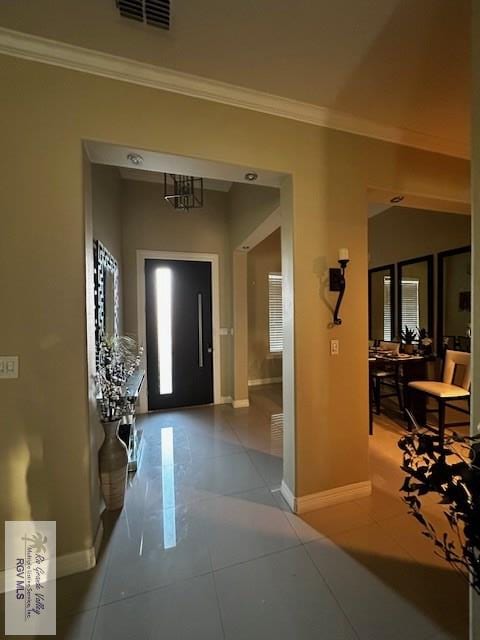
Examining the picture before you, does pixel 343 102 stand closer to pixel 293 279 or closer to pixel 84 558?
pixel 293 279

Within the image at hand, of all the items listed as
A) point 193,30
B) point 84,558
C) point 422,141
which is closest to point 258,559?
point 84,558

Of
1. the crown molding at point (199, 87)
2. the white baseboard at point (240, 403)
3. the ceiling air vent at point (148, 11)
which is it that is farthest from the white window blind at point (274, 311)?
the ceiling air vent at point (148, 11)

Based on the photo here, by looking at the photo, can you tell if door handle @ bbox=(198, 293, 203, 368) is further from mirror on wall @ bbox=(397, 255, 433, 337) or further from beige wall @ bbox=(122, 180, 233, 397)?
mirror on wall @ bbox=(397, 255, 433, 337)

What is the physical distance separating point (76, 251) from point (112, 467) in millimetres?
1506

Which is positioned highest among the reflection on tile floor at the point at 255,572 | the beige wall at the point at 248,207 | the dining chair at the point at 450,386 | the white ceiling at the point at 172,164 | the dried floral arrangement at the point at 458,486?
the beige wall at the point at 248,207

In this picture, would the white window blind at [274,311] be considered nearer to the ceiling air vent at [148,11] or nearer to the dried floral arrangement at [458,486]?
the ceiling air vent at [148,11]

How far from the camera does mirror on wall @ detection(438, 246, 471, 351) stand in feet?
13.1

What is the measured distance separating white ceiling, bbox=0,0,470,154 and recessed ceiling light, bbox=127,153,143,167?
0.49m

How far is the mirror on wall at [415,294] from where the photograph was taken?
4.48 m

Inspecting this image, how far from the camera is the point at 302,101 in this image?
6.36 ft

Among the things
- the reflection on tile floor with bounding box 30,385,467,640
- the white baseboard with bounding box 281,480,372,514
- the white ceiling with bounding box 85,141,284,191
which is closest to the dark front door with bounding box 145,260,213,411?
the reflection on tile floor with bounding box 30,385,467,640

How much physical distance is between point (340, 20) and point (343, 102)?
0.58 m

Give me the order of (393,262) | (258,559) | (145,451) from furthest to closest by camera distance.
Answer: (393,262) → (145,451) → (258,559)

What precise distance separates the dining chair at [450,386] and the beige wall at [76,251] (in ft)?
5.84
